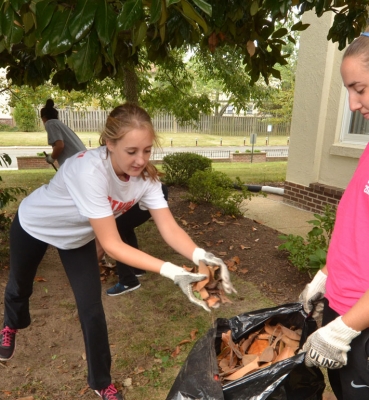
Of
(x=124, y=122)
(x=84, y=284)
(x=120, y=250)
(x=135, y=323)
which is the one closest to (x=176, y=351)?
(x=135, y=323)

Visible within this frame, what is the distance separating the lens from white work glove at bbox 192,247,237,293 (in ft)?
6.16

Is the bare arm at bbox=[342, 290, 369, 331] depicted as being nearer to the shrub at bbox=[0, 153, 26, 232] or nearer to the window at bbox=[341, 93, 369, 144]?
the shrub at bbox=[0, 153, 26, 232]

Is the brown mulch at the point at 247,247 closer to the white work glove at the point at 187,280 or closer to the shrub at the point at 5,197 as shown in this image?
the white work glove at the point at 187,280

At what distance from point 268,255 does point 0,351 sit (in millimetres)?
2765

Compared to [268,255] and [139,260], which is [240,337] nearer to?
Answer: [139,260]

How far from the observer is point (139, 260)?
1.92m

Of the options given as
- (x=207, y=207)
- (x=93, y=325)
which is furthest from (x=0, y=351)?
(x=207, y=207)

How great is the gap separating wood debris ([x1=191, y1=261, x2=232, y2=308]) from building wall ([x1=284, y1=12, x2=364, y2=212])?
4.31 m

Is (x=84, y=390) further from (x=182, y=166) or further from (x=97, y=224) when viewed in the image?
(x=182, y=166)

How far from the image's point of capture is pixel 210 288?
1884 mm

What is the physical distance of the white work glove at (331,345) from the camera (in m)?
1.39

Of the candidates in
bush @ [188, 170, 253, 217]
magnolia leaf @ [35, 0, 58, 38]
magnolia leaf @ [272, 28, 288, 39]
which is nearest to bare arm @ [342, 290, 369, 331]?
magnolia leaf @ [35, 0, 58, 38]

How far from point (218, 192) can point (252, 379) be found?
13.9 ft

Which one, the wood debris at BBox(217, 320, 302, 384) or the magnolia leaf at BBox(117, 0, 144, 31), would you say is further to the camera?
the wood debris at BBox(217, 320, 302, 384)
